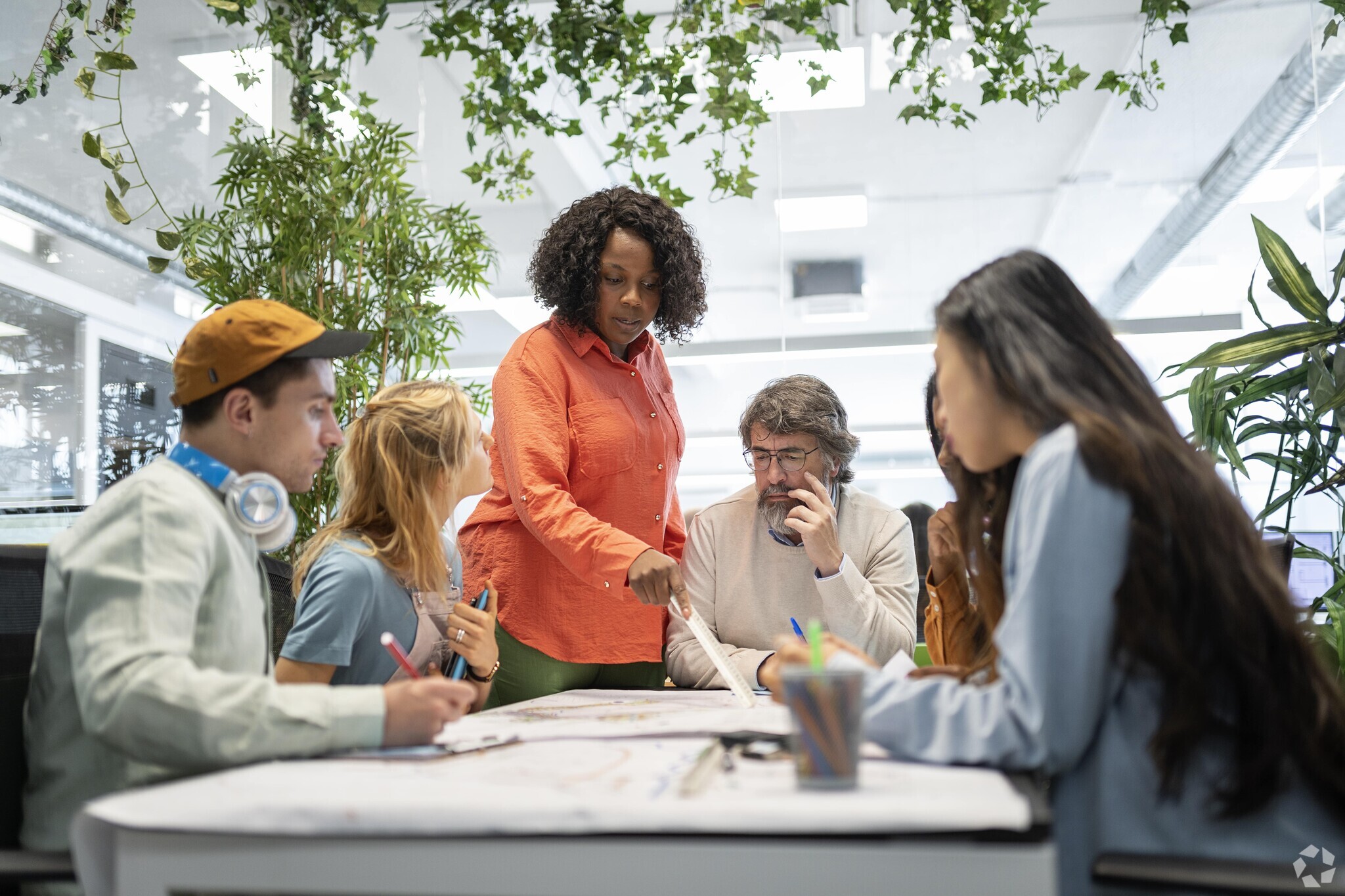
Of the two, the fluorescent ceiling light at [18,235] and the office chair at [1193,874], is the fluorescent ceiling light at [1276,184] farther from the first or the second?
the fluorescent ceiling light at [18,235]

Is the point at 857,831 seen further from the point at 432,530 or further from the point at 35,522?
the point at 35,522

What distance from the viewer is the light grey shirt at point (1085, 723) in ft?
3.02

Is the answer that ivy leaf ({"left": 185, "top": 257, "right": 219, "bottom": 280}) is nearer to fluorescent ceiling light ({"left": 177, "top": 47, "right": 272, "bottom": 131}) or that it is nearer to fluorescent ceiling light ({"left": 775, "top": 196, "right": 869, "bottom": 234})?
fluorescent ceiling light ({"left": 177, "top": 47, "right": 272, "bottom": 131})

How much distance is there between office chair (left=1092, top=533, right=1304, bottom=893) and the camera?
81 cm

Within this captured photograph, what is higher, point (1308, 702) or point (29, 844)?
point (1308, 702)

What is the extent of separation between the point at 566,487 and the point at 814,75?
3334 millimetres

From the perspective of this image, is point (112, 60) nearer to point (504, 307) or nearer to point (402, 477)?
point (402, 477)

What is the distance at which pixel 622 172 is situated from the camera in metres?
5.33

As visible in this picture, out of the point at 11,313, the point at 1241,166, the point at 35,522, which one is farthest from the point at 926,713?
the point at 1241,166

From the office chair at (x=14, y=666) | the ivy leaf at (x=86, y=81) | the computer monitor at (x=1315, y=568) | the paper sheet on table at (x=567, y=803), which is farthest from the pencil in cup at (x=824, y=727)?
the computer monitor at (x=1315, y=568)

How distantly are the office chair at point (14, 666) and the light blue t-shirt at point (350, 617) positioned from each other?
38 cm

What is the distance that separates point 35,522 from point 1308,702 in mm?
3108

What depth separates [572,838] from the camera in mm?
814

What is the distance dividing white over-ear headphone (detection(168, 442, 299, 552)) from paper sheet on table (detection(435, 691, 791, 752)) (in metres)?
0.34
